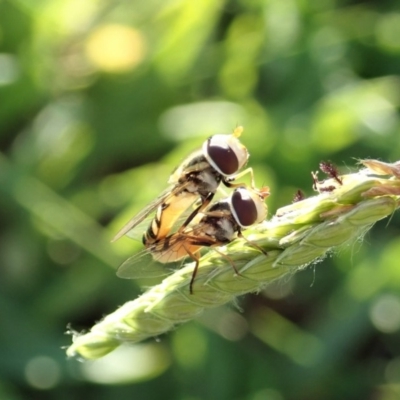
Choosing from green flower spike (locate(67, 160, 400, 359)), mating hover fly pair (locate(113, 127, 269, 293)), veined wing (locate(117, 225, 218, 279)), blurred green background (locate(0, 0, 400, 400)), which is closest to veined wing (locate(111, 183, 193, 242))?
mating hover fly pair (locate(113, 127, 269, 293))

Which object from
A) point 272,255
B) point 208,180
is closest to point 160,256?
point 208,180

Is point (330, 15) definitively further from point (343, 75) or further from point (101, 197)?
point (101, 197)

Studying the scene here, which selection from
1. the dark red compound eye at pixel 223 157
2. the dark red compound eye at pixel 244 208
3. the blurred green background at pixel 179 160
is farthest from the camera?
the blurred green background at pixel 179 160

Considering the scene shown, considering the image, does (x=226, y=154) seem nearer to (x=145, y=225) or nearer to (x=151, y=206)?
(x=151, y=206)

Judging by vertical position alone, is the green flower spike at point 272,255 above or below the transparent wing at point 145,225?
below

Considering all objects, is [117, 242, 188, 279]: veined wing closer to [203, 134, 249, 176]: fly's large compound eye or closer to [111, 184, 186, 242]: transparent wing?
[111, 184, 186, 242]: transparent wing

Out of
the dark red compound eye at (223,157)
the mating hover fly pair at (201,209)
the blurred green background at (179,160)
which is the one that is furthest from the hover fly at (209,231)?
the blurred green background at (179,160)

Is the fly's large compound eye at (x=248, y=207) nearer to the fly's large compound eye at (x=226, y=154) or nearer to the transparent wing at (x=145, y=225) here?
the fly's large compound eye at (x=226, y=154)
